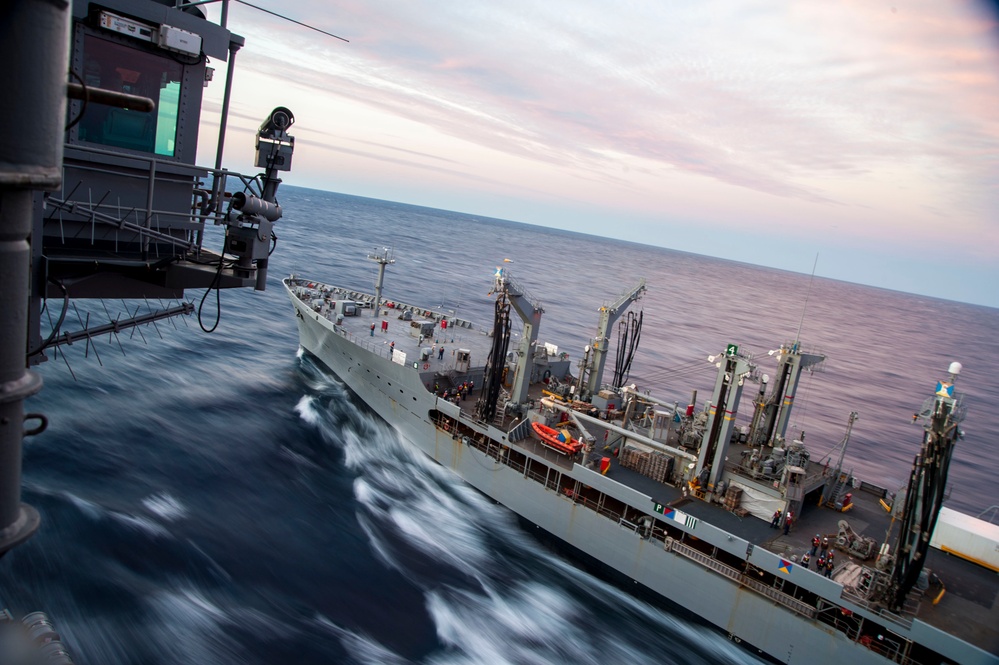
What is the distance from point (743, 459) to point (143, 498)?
2494cm

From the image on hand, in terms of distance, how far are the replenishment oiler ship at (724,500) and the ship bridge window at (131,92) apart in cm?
1905

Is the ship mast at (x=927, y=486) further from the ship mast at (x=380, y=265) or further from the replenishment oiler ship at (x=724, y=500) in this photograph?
the ship mast at (x=380, y=265)

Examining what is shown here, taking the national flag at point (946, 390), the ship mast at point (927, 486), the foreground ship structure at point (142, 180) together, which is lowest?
the ship mast at point (927, 486)

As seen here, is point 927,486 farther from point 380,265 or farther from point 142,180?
point 380,265

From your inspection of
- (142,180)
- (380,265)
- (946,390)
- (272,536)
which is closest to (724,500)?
(946,390)

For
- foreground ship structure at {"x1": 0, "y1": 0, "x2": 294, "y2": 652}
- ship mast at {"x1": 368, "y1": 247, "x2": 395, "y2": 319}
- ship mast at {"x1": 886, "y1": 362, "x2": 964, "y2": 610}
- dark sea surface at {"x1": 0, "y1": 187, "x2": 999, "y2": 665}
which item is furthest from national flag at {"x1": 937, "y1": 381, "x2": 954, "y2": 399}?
ship mast at {"x1": 368, "y1": 247, "x2": 395, "y2": 319}

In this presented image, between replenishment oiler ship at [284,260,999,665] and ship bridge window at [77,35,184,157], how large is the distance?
19047mm

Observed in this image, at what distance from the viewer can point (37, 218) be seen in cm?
823

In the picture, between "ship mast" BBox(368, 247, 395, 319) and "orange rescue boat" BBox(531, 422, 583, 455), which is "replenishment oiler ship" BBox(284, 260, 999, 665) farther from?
"ship mast" BBox(368, 247, 395, 319)

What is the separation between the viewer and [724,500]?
25.0m

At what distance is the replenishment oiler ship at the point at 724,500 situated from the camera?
1959 centimetres

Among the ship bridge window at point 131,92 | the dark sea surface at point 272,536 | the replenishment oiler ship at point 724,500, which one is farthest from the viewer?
the replenishment oiler ship at point 724,500

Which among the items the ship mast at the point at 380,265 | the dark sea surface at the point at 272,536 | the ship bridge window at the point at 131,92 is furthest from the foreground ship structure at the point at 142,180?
the ship mast at the point at 380,265

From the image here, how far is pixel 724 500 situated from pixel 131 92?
23.7 meters
